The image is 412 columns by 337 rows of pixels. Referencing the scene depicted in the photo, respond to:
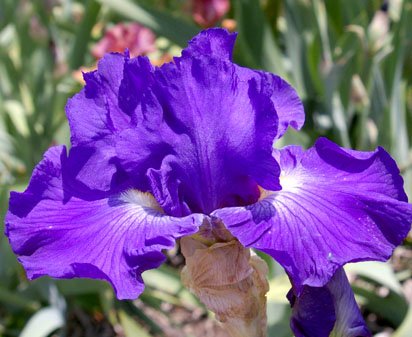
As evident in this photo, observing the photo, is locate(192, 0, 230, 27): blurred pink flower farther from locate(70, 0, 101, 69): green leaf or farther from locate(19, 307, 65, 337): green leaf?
locate(19, 307, 65, 337): green leaf

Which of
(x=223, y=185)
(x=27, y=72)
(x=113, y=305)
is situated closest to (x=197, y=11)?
(x=27, y=72)

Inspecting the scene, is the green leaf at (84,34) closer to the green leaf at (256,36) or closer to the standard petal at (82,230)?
the green leaf at (256,36)

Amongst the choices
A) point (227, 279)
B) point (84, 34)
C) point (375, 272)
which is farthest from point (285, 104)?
point (84, 34)

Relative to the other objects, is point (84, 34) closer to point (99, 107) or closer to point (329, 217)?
point (99, 107)

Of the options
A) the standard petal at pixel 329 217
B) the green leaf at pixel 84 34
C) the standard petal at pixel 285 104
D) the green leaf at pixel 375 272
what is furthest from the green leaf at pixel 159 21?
the standard petal at pixel 329 217

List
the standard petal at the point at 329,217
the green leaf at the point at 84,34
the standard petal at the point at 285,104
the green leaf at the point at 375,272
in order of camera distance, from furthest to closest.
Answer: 1. the green leaf at the point at 84,34
2. the green leaf at the point at 375,272
3. the standard petal at the point at 285,104
4. the standard petal at the point at 329,217

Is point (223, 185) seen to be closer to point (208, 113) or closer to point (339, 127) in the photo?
point (208, 113)
